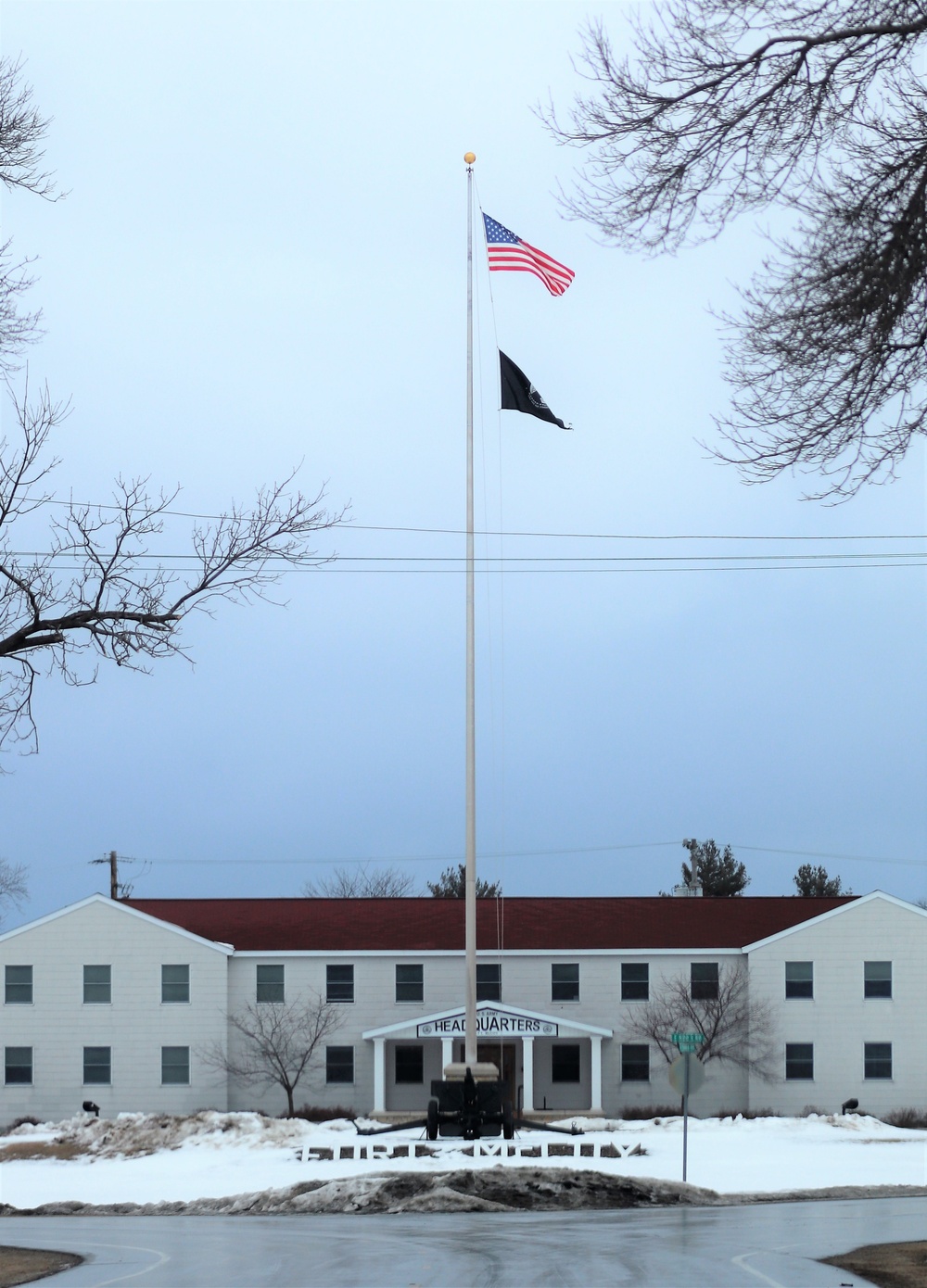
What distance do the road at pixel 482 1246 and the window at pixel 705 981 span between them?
22639 millimetres

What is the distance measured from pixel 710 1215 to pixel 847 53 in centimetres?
1752

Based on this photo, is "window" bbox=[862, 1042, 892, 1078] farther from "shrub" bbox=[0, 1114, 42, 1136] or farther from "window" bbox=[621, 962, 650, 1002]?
"shrub" bbox=[0, 1114, 42, 1136]

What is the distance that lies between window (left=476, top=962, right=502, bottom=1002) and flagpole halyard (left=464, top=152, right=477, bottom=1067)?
15.9m

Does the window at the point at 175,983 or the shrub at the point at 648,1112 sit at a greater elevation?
the window at the point at 175,983

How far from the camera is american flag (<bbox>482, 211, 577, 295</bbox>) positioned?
103 ft

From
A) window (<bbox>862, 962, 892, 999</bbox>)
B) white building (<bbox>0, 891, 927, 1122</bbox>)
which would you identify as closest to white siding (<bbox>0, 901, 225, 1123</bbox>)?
white building (<bbox>0, 891, 927, 1122</bbox>)

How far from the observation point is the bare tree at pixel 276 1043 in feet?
156

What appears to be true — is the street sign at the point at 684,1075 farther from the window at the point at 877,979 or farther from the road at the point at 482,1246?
the window at the point at 877,979

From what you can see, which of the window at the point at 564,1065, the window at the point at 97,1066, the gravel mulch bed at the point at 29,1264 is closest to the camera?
the gravel mulch bed at the point at 29,1264

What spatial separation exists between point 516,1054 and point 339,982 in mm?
6015

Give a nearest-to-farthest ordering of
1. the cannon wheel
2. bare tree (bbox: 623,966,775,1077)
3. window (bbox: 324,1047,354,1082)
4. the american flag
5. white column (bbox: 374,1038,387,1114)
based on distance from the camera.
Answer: the american flag
the cannon wheel
white column (bbox: 374,1038,387,1114)
bare tree (bbox: 623,966,775,1077)
window (bbox: 324,1047,354,1082)

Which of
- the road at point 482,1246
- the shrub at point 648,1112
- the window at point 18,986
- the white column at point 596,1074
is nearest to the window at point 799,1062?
the shrub at point 648,1112

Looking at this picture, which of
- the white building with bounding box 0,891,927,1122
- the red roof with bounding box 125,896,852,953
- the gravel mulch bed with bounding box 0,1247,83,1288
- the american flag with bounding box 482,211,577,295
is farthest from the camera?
the red roof with bounding box 125,896,852,953

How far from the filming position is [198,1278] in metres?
Result: 15.9
